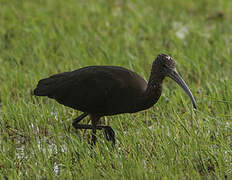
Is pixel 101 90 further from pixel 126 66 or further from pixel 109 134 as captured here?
pixel 126 66

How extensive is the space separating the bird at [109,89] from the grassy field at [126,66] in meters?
0.23

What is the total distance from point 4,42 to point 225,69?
2945 mm

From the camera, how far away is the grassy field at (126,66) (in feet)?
12.8

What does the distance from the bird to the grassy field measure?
0.23 m

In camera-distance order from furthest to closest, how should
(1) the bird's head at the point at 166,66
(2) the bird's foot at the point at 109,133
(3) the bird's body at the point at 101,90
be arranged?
(2) the bird's foot at the point at 109,133 < (3) the bird's body at the point at 101,90 < (1) the bird's head at the point at 166,66

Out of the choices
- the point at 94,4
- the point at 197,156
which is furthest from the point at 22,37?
the point at 197,156

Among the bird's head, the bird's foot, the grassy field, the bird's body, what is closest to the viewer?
the grassy field

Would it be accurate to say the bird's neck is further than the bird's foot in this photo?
No

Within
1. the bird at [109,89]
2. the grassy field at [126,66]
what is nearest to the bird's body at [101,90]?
the bird at [109,89]

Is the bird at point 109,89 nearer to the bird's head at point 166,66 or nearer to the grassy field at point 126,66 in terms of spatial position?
the bird's head at point 166,66

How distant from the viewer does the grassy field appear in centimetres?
389

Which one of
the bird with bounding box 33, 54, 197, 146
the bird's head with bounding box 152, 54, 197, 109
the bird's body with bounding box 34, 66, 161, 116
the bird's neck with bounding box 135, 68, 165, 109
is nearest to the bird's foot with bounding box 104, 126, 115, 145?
the bird with bounding box 33, 54, 197, 146

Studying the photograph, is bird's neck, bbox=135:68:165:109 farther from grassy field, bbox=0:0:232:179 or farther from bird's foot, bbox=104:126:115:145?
bird's foot, bbox=104:126:115:145

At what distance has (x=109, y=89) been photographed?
14.1ft
